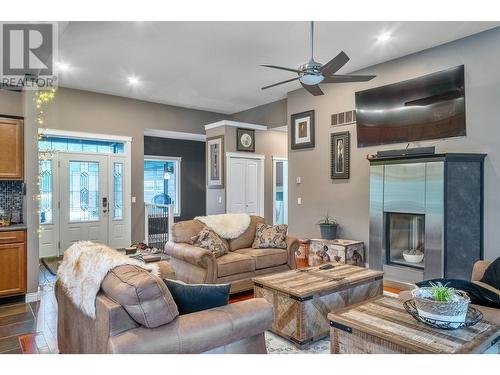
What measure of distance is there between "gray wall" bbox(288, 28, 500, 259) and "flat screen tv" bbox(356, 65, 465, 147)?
0.10 meters

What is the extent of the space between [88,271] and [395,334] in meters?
1.92

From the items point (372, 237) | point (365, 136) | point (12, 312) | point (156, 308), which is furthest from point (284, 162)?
point (156, 308)

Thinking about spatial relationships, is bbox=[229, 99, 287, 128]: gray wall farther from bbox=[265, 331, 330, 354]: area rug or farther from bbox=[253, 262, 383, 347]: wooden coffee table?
bbox=[265, 331, 330, 354]: area rug

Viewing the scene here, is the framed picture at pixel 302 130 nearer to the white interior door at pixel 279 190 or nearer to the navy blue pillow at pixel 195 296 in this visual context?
the white interior door at pixel 279 190

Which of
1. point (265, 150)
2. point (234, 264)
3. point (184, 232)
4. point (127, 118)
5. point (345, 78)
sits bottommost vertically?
point (234, 264)

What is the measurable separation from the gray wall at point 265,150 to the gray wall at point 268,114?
353mm

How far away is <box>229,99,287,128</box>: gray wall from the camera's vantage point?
24.4 ft

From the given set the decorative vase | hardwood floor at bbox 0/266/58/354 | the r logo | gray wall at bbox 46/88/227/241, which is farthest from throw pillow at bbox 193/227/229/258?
gray wall at bbox 46/88/227/241

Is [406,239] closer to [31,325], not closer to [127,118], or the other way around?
[31,325]

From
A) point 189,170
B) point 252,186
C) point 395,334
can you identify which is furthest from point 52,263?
point 395,334

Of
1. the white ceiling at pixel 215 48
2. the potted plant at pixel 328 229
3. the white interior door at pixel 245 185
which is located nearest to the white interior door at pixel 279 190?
the white interior door at pixel 245 185

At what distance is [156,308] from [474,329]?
6.38 ft

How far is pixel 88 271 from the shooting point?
2.02m

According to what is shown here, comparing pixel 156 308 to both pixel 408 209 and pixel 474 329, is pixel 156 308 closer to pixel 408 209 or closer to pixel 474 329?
pixel 474 329
